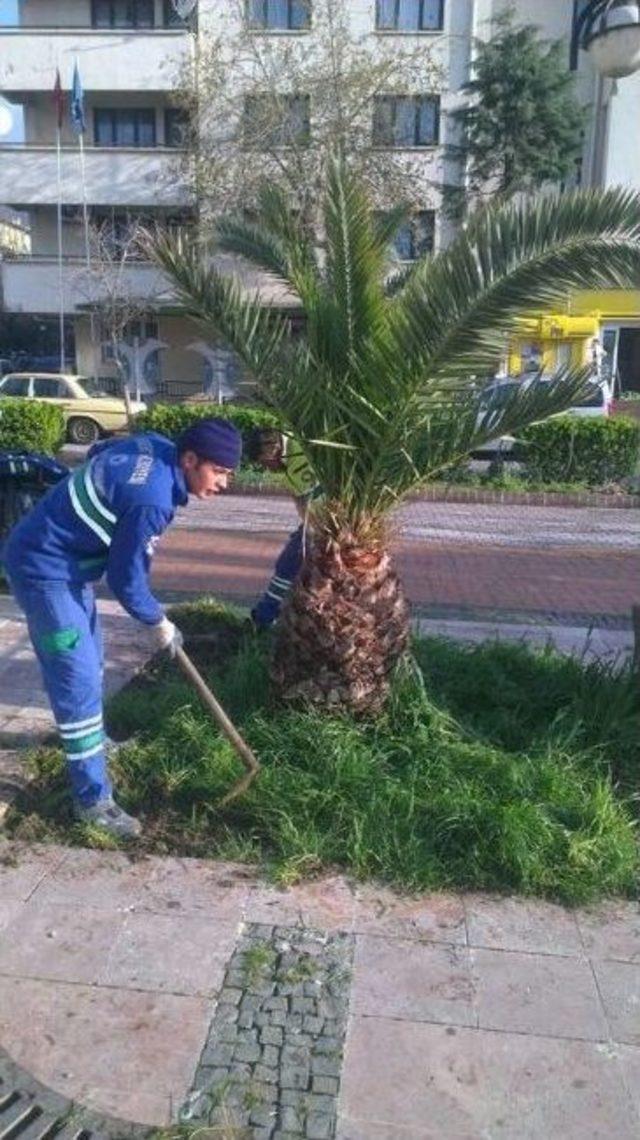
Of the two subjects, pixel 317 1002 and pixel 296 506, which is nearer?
pixel 317 1002

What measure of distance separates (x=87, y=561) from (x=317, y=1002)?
1.73 m

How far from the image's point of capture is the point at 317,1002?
2822 mm

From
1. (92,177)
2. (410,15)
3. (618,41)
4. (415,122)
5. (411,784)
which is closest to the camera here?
(411,784)

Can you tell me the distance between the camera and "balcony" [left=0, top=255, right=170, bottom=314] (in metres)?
28.7

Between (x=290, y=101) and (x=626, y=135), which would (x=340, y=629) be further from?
(x=626, y=135)

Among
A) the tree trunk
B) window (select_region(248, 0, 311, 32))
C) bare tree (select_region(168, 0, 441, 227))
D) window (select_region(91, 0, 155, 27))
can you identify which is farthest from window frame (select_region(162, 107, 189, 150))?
the tree trunk

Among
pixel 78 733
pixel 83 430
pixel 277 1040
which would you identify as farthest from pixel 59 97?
pixel 277 1040

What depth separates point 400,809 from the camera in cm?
372

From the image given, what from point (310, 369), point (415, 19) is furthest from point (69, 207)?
point (310, 369)

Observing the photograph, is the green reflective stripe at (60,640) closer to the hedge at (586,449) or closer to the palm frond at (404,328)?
the palm frond at (404,328)

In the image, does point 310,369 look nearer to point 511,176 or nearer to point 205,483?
point 205,483

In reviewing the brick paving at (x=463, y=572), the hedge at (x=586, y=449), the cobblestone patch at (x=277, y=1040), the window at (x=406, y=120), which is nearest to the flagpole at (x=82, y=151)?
the window at (x=406, y=120)

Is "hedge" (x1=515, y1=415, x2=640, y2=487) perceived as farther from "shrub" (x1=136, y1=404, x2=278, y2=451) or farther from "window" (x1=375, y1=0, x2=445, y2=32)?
"window" (x1=375, y1=0, x2=445, y2=32)

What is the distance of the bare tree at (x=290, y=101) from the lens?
80.4 ft
